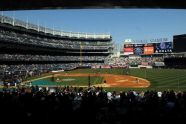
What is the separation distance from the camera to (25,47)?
103m

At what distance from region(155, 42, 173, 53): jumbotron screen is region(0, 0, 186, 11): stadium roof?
111593 mm

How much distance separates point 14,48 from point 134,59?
198 ft

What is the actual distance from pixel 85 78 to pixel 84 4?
50.8 meters

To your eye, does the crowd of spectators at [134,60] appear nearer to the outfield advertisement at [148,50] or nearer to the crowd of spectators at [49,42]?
the outfield advertisement at [148,50]

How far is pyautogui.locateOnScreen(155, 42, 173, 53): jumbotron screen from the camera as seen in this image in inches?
5195

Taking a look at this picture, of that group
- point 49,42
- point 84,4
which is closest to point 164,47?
point 49,42

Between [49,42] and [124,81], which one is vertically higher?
[49,42]

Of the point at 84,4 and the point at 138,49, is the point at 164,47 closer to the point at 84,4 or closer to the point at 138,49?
the point at 138,49

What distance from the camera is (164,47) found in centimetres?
13450

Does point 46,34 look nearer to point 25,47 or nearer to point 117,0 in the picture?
point 25,47

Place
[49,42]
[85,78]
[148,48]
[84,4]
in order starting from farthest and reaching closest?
1. [148,48]
2. [49,42]
3. [85,78]
4. [84,4]

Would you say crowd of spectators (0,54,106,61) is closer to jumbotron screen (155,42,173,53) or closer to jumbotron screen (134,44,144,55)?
jumbotron screen (134,44,144,55)

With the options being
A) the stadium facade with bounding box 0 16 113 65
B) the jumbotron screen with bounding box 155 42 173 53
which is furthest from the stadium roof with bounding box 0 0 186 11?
the jumbotron screen with bounding box 155 42 173 53

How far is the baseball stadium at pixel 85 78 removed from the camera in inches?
551
